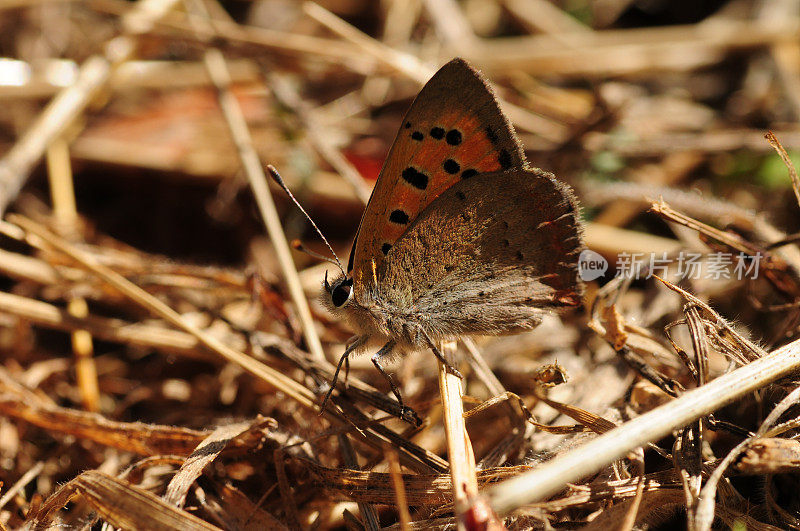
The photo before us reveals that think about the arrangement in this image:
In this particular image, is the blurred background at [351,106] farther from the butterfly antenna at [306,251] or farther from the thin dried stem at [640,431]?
the thin dried stem at [640,431]

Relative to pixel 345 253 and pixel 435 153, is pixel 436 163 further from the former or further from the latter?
pixel 345 253

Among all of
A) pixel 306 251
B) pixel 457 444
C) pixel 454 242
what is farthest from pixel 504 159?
pixel 457 444

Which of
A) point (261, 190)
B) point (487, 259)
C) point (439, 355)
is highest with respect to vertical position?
point (261, 190)

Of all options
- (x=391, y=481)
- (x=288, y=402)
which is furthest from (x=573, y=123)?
(x=391, y=481)

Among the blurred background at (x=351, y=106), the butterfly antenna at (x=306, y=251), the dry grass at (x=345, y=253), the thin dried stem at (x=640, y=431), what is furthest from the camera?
the blurred background at (x=351, y=106)

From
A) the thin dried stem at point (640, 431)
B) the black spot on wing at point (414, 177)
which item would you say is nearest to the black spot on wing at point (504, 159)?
the black spot on wing at point (414, 177)

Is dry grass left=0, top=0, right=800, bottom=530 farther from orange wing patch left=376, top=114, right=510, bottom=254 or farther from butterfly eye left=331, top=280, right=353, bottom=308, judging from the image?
orange wing patch left=376, top=114, right=510, bottom=254

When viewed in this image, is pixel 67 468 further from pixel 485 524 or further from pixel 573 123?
pixel 573 123

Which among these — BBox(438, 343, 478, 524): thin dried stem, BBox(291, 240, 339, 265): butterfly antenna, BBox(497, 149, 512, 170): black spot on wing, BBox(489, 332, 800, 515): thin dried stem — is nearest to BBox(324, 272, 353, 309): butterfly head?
BBox(291, 240, 339, 265): butterfly antenna
